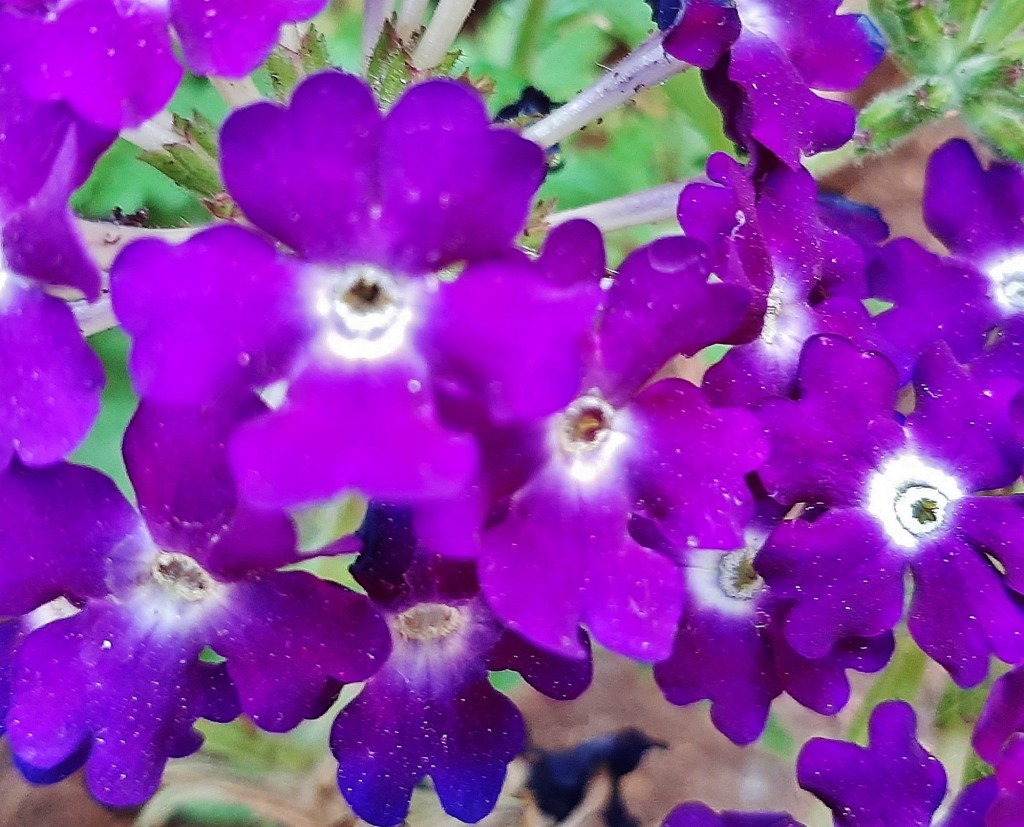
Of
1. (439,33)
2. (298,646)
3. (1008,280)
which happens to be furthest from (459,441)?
(1008,280)

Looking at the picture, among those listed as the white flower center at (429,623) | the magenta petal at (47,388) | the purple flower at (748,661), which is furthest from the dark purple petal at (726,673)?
the magenta petal at (47,388)

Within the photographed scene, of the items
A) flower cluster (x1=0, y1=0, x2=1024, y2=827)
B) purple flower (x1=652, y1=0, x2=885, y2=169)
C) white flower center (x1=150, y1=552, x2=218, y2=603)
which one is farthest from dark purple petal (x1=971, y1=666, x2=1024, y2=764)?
white flower center (x1=150, y1=552, x2=218, y2=603)

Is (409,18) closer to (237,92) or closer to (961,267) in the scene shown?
(237,92)

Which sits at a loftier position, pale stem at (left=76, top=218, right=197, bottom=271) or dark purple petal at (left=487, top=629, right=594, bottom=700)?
pale stem at (left=76, top=218, right=197, bottom=271)

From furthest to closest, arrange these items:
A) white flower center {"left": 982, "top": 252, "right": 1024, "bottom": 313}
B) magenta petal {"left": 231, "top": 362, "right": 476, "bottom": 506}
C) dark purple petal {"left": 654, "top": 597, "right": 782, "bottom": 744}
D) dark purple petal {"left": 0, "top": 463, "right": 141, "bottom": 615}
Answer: white flower center {"left": 982, "top": 252, "right": 1024, "bottom": 313} → dark purple petal {"left": 654, "top": 597, "right": 782, "bottom": 744} → dark purple petal {"left": 0, "top": 463, "right": 141, "bottom": 615} → magenta petal {"left": 231, "top": 362, "right": 476, "bottom": 506}

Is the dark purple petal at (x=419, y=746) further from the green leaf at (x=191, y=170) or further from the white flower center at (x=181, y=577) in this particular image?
the green leaf at (x=191, y=170)

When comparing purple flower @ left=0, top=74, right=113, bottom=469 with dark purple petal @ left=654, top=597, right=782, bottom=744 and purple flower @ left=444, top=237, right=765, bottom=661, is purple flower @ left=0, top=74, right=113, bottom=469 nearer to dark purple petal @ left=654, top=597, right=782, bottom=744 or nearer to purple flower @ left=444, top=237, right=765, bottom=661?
purple flower @ left=444, top=237, right=765, bottom=661
